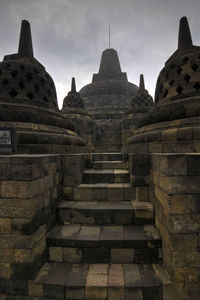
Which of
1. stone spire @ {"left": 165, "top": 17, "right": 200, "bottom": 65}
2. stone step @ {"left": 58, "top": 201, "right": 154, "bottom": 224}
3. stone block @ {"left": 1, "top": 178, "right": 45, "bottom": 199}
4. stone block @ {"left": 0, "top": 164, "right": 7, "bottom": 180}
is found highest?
stone spire @ {"left": 165, "top": 17, "right": 200, "bottom": 65}

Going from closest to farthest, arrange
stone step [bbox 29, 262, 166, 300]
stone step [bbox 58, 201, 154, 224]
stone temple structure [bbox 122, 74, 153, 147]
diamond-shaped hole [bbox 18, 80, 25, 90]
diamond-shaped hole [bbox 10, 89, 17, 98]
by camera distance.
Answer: stone step [bbox 29, 262, 166, 300] < stone step [bbox 58, 201, 154, 224] < diamond-shaped hole [bbox 10, 89, 17, 98] < diamond-shaped hole [bbox 18, 80, 25, 90] < stone temple structure [bbox 122, 74, 153, 147]

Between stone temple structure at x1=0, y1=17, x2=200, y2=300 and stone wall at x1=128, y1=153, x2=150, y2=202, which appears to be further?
stone wall at x1=128, y1=153, x2=150, y2=202

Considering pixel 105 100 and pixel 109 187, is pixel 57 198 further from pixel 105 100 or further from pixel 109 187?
pixel 105 100

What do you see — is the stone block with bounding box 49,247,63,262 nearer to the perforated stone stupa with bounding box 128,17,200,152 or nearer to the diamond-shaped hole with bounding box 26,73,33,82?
the perforated stone stupa with bounding box 128,17,200,152

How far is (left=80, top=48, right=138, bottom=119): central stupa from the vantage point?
23281 millimetres

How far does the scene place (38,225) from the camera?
2.50 m

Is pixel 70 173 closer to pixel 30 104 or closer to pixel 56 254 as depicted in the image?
pixel 56 254

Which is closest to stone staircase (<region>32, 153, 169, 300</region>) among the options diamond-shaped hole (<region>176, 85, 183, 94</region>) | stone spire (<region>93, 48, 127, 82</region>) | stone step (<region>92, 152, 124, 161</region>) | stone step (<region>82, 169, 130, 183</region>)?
stone step (<region>82, 169, 130, 183</region>)

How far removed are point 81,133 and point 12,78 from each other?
29.6 ft

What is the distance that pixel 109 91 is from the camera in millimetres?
27047

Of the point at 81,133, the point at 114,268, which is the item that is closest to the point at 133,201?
the point at 114,268

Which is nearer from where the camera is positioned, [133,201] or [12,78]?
[133,201]

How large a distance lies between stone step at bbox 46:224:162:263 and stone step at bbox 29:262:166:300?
163 millimetres

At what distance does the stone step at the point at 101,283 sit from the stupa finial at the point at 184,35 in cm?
682
